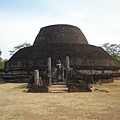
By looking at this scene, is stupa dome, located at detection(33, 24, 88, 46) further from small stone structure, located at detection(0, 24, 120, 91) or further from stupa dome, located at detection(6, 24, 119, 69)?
small stone structure, located at detection(0, 24, 120, 91)

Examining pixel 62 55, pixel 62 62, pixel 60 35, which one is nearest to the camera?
pixel 62 62

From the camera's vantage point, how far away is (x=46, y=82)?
1634 centimetres

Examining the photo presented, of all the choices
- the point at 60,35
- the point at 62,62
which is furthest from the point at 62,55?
the point at 60,35

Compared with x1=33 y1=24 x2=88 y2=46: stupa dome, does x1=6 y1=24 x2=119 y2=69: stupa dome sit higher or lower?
lower

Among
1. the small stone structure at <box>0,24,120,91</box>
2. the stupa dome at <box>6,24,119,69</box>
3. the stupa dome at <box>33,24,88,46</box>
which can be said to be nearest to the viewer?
the small stone structure at <box>0,24,120,91</box>

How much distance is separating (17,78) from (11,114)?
17.0 m

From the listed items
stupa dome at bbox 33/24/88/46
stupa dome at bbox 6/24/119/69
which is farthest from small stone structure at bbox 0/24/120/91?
stupa dome at bbox 33/24/88/46

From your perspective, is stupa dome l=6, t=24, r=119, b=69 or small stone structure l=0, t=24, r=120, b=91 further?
stupa dome l=6, t=24, r=119, b=69

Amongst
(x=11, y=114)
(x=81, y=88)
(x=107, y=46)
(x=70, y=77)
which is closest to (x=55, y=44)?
(x=70, y=77)

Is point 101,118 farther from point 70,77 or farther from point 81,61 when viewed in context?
point 81,61

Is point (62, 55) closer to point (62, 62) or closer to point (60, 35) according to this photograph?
point (62, 62)

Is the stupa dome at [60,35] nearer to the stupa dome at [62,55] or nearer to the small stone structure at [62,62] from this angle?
the stupa dome at [62,55]

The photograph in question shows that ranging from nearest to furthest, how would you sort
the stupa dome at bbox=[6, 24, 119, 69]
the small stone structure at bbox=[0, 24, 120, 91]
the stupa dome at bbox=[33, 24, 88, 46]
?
the small stone structure at bbox=[0, 24, 120, 91]
the stupa dome at bbox=[6, 24, 119, 69]
the stupa dome at bbox=[33, 24, 88, 46]

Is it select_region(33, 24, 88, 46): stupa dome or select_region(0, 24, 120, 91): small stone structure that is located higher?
select_region(33, 24, 88, 46): stupa dome
